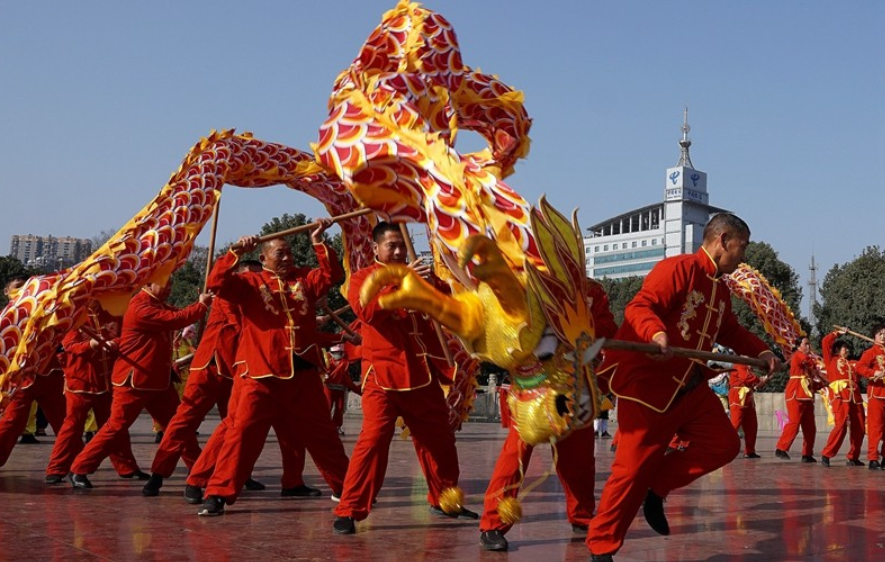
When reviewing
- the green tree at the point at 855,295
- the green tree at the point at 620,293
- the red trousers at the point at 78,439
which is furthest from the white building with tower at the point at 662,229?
the red trousers at the point at 78,439

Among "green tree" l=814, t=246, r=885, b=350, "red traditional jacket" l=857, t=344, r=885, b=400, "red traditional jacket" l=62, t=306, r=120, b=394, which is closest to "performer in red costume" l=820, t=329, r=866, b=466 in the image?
"red traditional jacket" l=857, t=344, r=885, b=400

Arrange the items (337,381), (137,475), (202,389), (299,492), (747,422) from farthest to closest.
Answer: (747,422), (337,381), (137,475), (202,389), (299,492)

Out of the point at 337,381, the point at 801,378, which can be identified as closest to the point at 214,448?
the point at 337,381

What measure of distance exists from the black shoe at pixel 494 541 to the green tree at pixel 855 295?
107 feet

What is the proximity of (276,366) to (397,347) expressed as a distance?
3.04ft

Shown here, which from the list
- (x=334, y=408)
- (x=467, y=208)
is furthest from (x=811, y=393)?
(x=467, y=208)

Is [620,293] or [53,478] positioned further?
[620,293]

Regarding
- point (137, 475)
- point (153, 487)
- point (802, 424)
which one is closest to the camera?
point (153, 487)

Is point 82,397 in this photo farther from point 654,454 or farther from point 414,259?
point 654,454

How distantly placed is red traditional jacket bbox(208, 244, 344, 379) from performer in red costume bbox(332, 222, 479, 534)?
504 mm

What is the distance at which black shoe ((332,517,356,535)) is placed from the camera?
6.12 meters

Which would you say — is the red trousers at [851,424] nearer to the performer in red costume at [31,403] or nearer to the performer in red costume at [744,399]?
the performer in red costume at [744,399]

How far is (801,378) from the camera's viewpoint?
14070 mm

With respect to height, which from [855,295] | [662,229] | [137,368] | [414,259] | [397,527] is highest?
[662,229]
